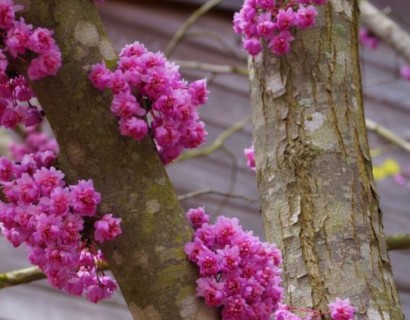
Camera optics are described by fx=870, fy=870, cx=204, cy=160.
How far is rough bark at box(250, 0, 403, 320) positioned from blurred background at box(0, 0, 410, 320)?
1.29 metres

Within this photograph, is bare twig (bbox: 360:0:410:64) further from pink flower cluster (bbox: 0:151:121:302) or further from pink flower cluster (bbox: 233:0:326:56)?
pink flower cluster (bbox: 0:151:121:302)

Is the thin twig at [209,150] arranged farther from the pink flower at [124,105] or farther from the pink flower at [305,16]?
the pink flower at [124,105]

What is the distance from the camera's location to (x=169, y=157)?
1503 millimetres

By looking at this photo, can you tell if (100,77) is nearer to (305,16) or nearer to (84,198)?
(84,198)

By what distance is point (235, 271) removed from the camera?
4.64 feet

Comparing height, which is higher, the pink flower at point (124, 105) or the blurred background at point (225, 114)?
the blurred background at point (225, 114)

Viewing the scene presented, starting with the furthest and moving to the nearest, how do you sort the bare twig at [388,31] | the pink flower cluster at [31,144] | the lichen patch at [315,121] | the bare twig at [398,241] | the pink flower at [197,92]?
the pink flower cluster at [31,144]
the bare twig at [388,31]
the bare twig at [398,241]
the lichen patch at [315,121]
the pink flower at [197,92]

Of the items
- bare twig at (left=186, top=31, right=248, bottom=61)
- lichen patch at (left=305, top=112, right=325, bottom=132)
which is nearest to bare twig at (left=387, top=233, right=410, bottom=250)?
lichen patch at (left=305, top=112, right=325, bottom=132)

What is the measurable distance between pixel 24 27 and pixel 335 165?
0.73 meters

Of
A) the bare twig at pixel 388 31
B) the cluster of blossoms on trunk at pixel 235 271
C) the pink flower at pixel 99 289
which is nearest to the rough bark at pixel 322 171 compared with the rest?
the cluster of blossoms on trunk at pixel 235 271

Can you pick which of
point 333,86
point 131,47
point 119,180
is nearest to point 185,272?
point 119,180

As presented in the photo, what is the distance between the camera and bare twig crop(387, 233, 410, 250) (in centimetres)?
195

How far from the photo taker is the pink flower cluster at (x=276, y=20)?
6.18 ft

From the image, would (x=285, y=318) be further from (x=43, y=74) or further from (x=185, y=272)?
(x=43, y=74)
